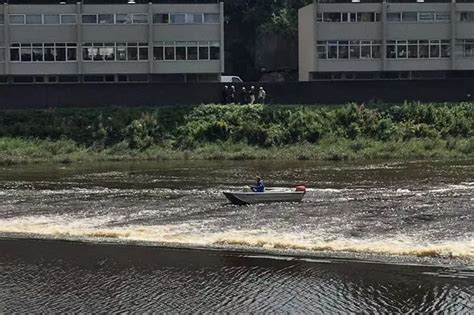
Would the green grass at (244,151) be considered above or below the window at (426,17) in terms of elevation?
below

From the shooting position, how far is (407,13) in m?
68.6

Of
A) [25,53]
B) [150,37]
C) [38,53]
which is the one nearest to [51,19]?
[38,53]

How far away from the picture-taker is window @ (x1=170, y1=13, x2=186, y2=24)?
66.7m

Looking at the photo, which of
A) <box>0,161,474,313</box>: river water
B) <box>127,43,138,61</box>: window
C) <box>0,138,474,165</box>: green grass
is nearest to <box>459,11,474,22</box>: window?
<box>0,138,474,165</box>: green grass

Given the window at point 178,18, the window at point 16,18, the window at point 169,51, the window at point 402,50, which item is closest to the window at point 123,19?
the window at point 178,18

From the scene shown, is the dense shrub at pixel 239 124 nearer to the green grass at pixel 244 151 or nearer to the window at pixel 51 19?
the green grass at pixel 244 151

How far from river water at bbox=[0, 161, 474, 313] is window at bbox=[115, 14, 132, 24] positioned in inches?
1128

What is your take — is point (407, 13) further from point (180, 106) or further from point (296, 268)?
point (296, 268)

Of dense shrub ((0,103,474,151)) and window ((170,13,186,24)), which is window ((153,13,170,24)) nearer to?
window ((170,13,186,24))

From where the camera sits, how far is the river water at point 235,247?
1823cm

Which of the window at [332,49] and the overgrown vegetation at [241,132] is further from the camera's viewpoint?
the window at [332,49]

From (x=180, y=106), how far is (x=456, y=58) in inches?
1044

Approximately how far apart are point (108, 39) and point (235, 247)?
150 feet

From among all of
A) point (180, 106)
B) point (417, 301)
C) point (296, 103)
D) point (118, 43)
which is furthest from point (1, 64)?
point (417, 301)
